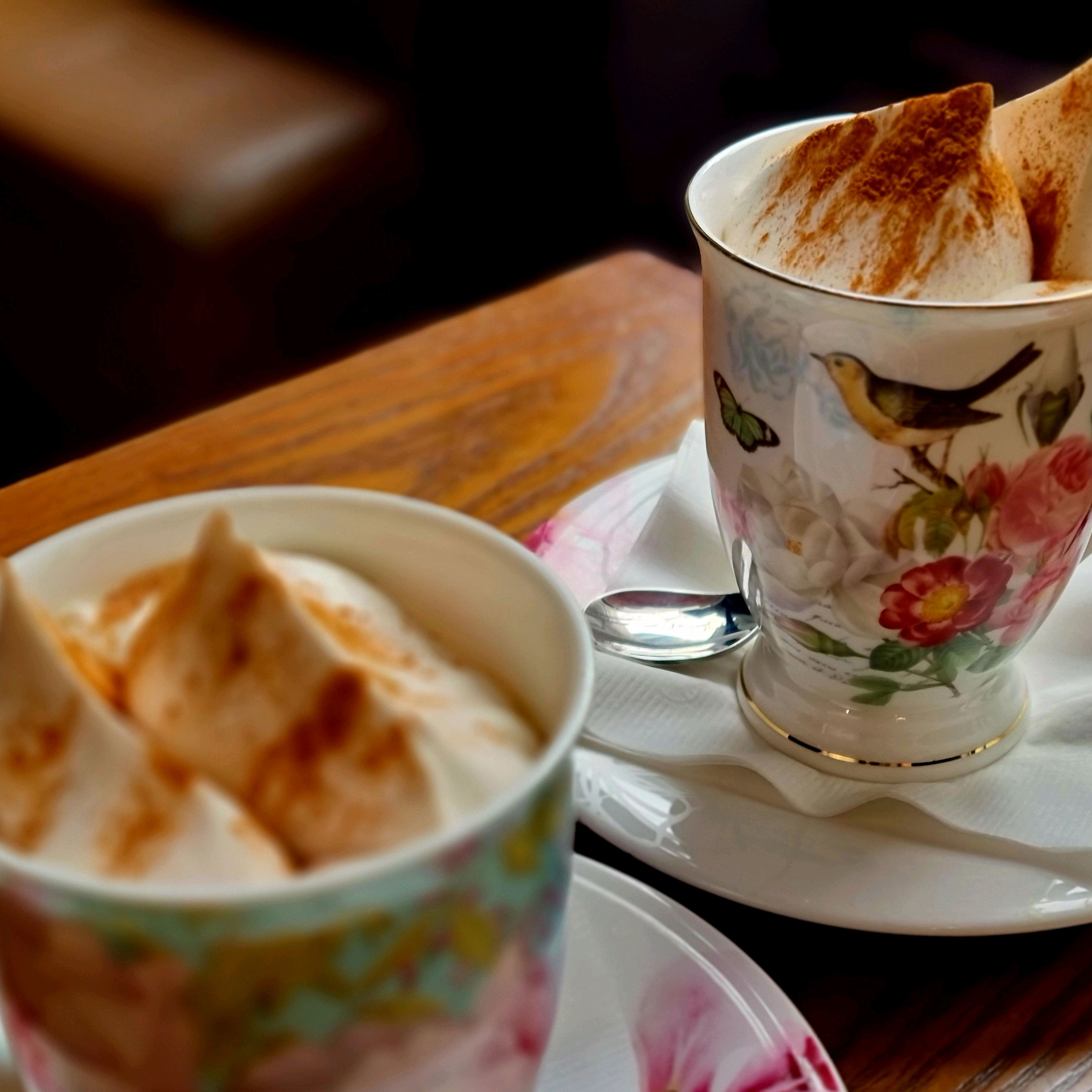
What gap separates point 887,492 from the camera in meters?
0.46

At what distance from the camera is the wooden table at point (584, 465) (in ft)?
1.32

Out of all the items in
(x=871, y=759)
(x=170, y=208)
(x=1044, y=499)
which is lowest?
(x=170, y=208)

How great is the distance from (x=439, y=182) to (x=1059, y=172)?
61.8 inches

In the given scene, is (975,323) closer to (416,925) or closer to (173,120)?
(416,925)

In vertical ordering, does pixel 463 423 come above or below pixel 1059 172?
below

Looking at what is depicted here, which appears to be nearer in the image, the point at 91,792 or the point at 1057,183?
the point at 91,792

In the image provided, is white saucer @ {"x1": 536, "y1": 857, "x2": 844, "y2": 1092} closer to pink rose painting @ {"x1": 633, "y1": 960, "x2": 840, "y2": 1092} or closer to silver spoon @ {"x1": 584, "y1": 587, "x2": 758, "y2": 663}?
pink rose painting @ {"x1": 633, "y1": 960, "x2": 840, "y2": 1092}

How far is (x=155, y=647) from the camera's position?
0.27 meters

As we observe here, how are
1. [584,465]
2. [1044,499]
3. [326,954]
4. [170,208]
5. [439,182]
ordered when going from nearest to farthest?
[326,954], [1044,499], [584,465], [170,208], [439,182]

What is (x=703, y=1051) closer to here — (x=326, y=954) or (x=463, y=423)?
(x=326, y=954)

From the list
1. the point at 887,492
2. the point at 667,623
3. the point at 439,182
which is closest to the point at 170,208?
the point at 439,182

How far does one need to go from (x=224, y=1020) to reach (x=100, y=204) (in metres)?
1.50

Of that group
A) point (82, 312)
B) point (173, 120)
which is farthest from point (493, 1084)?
point (82, 312)

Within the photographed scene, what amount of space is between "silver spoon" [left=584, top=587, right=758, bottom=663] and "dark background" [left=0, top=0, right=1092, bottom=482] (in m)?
1.18
